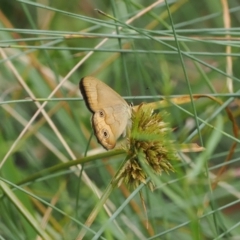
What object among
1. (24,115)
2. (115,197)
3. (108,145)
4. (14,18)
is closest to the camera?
(108,145)

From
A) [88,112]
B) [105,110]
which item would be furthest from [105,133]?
[88,112]

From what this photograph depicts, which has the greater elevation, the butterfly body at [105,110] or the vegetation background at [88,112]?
the butterfly body at [105,110]

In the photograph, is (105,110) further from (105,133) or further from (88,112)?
(88,112)

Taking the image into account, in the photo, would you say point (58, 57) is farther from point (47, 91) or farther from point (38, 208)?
point (38, 208)

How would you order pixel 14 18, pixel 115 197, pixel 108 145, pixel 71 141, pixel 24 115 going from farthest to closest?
pixel 14 18 → pixel 24 115 → pixel 71 141 → pixel 115 197 → pixel 108 145

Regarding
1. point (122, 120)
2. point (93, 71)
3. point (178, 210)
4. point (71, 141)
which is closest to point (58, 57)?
point (93, 71)
